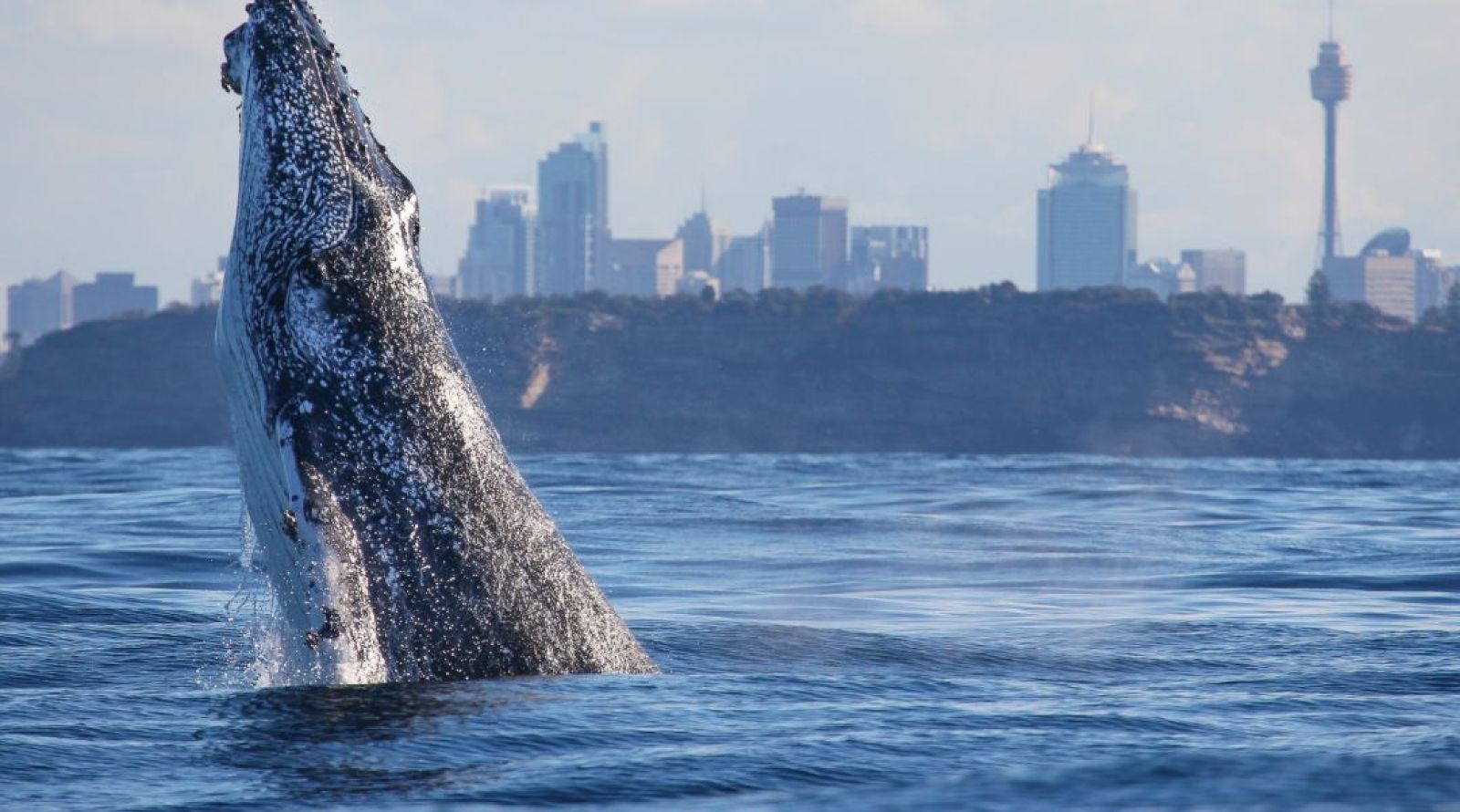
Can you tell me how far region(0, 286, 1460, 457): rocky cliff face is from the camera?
145m

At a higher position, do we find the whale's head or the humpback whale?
the whale's head

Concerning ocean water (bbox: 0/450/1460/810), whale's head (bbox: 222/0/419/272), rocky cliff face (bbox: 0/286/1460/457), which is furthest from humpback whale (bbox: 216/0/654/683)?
rocky cliff face (bbox: 0/286/1460/457)

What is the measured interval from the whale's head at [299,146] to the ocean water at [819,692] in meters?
1.19

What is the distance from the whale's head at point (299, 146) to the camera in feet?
20.2

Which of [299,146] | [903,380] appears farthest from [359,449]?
[903,380]

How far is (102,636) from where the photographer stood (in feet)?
30.6

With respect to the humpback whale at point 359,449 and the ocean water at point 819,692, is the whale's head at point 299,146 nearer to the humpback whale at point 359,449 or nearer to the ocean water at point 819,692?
the humpback whale at point 359,449

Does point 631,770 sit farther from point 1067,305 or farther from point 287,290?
point 1067,305

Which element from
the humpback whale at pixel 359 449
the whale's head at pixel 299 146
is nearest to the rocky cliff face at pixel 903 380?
the whale's head at pixel 299 146

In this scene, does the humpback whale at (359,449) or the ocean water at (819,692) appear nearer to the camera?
the ocean water at (819,692)

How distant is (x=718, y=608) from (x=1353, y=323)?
150m

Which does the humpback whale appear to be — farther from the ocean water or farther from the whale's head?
the ocean water

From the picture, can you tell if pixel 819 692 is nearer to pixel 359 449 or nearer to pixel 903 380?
pixel 359 449

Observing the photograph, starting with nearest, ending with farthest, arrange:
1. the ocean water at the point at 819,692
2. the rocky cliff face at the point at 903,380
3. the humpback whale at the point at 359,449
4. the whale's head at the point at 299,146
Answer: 1. the ocean water at the point at 819,692
2. the humpback whale at the point at 359,449
3. the whale's head at the point at 299,146
4. the rocky cliff face at the point at 903,380
